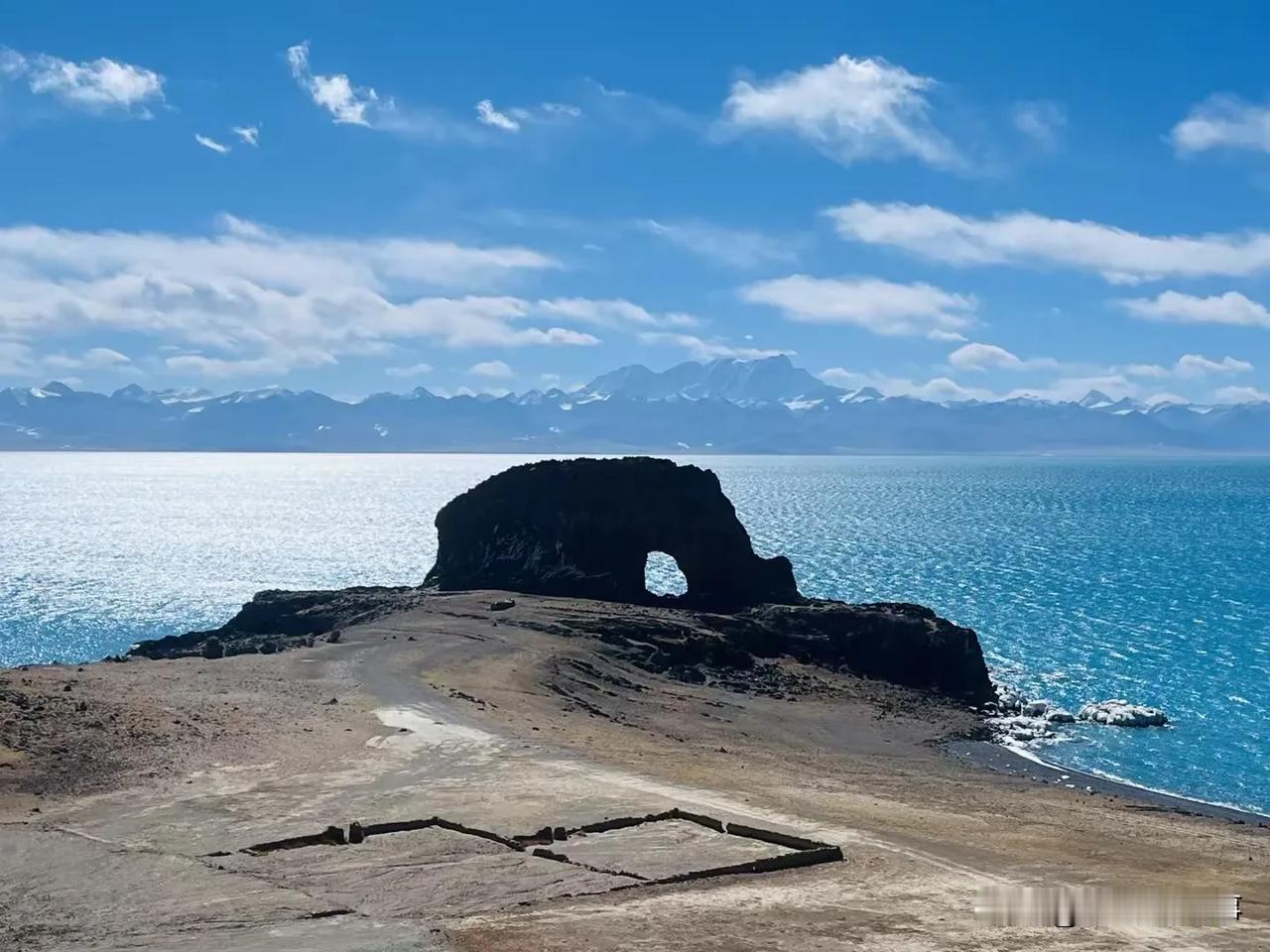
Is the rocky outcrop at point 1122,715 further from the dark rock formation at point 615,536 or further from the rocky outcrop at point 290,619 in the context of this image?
the rocky outcrop at point 290,619

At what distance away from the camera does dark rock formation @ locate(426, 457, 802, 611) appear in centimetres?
7188

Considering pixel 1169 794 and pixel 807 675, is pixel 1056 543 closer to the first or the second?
pixel 807 675

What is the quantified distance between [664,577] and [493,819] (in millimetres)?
91759

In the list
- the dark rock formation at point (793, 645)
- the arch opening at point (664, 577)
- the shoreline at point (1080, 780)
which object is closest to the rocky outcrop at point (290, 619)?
the dark rock formation at point (793, 645)

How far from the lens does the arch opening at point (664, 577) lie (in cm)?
10862

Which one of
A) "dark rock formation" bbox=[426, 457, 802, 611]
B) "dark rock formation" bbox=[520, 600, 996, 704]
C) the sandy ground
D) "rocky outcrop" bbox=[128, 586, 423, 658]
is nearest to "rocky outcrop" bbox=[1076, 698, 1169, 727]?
"dark rock formation" bbox=[520, 600, 996, 704]

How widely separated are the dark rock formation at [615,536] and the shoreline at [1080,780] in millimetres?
22509

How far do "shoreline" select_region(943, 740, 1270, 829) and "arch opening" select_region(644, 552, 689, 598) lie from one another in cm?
4917

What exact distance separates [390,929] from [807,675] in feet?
144

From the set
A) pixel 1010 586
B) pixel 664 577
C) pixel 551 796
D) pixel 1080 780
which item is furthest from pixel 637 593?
pixel 664 577

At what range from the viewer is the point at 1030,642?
79000mm

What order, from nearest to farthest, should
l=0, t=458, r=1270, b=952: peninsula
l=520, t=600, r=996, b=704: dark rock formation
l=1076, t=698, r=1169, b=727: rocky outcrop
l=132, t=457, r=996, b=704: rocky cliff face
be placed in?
l=0, t=458, r=1270, b=952: peninsula, l=1076, t=698, r=1169, b=727: rocky outcrop, l=520, t=600, r=996, b=704: dark rock formation, l=132, t=457, r=996, b=704: rocky cliff face

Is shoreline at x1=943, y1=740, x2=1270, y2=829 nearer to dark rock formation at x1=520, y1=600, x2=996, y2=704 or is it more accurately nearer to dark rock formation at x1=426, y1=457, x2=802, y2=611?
dark rock formation at x1=520, y1=600, x2=996, y2=704

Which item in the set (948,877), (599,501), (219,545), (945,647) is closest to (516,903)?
(948,877)
